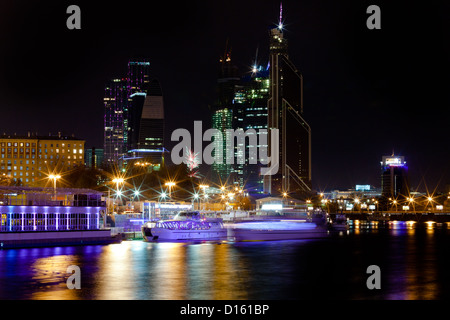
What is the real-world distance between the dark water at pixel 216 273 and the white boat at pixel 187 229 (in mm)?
10427

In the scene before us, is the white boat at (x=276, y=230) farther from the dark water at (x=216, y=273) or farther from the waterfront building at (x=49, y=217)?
the waterfront building at (x=49, y=217)

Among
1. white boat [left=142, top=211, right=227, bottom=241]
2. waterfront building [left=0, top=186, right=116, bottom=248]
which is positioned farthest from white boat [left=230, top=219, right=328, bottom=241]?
waterfront building [left=0, top=186, right=116, bottom=248]

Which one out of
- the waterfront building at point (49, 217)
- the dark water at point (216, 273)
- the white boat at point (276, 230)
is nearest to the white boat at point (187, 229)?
the white boat at point (276, 230)

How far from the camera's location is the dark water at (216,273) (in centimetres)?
3972

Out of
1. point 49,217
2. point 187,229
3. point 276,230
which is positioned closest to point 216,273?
point 49,217

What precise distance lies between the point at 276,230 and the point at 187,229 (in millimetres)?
20619

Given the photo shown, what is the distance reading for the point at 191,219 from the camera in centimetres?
9281

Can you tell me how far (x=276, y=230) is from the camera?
10362cm

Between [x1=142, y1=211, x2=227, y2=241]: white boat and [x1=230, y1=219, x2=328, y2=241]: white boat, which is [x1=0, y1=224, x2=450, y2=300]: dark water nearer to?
[x1=142, y1=211, x2=227, y2=241]: white boat

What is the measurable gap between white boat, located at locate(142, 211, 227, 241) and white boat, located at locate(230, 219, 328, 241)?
396cm

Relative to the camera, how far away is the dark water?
130 feet

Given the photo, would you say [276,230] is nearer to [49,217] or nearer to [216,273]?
[49,217]

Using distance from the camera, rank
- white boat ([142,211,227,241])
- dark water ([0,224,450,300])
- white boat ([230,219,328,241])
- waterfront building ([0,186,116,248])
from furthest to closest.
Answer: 1. white boat ([230,219,328,241])
2. white boat ([142,211,227,241])
3. waterfront building ([0,186,116,248])
4. dark water ([0,224,450,300])

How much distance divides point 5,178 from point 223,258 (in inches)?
4809
